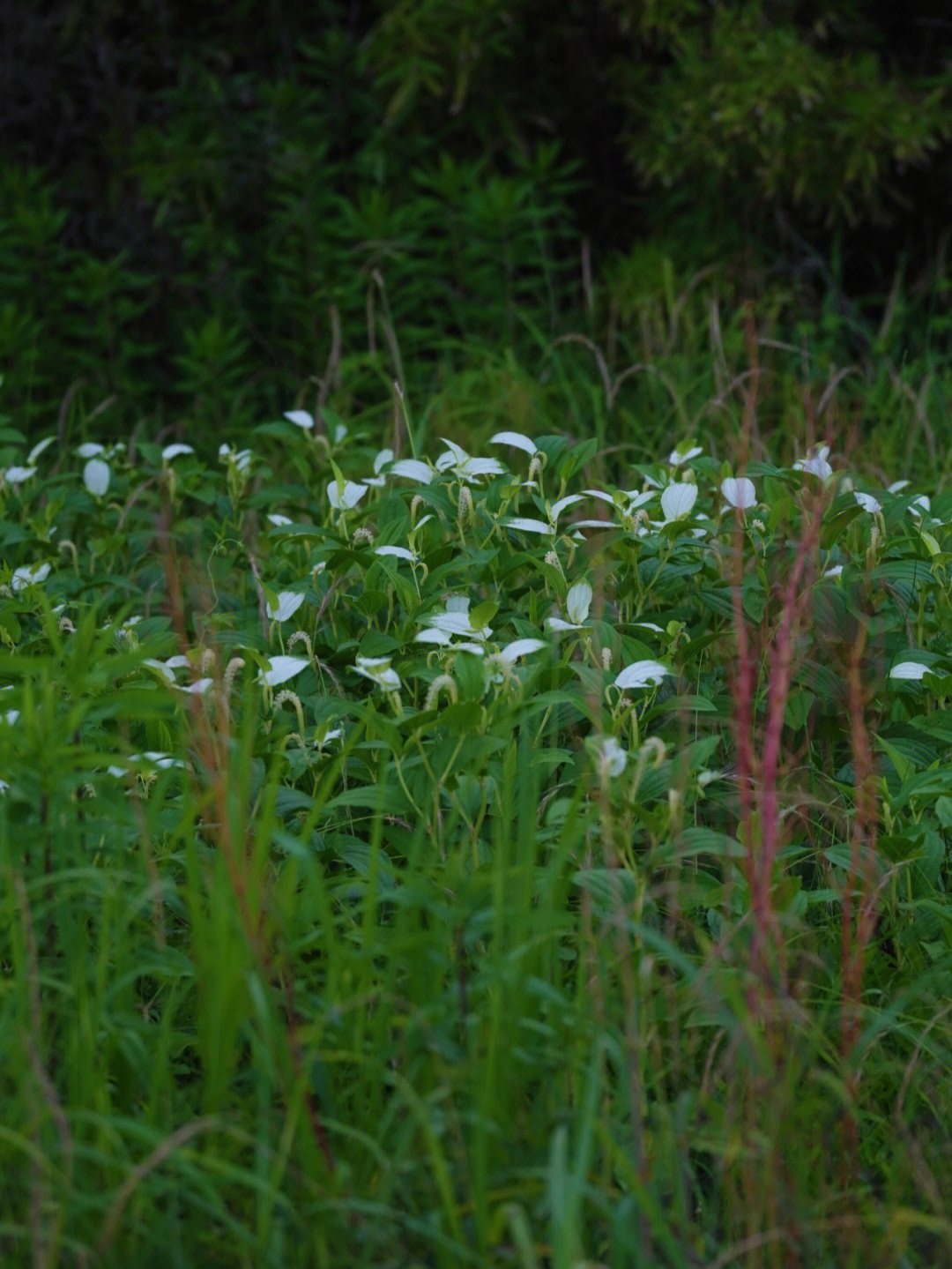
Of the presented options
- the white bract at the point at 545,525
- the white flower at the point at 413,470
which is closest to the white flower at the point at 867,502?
the white bract at the point at 545,525

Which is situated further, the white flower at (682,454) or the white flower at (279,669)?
the white flower at (682,454)

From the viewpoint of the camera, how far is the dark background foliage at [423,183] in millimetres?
4645

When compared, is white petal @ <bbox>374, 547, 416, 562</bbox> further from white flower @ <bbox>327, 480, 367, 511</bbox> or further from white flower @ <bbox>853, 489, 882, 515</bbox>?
white flower @ <bbox>853, 489, 882, 515</bbox>

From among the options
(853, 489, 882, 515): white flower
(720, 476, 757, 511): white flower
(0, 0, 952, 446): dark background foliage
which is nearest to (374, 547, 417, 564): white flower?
(720, 476, 757, 511): white flower

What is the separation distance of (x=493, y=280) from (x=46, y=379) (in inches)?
62.9

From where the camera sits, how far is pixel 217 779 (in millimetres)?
1531

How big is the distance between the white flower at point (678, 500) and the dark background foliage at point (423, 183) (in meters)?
2.26

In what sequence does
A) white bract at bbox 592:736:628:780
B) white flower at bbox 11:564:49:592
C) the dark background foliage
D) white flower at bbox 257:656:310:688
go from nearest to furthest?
white bract at bbox 592:736:628:780, white flower at bbox 257:656:310:688, white flower at bbox 11:564:49:592, the dark background foliage

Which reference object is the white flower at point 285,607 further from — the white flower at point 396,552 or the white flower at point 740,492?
the white flower at point 740,492

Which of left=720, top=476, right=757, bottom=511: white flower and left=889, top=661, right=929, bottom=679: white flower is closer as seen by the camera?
left=889, top=661, right=929, bottom=679: white flower

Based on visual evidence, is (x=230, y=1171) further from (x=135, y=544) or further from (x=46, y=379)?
(x=46, y=379)

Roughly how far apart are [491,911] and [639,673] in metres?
0.48

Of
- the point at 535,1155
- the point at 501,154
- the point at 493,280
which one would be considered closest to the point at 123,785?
the point at 535,1155

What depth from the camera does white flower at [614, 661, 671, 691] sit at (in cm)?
184
